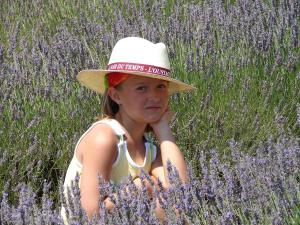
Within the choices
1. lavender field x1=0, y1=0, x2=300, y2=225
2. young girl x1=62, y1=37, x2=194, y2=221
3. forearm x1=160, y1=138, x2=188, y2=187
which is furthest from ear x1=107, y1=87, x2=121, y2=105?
lavender field x1=0, y1=0, x2=300, y2=225

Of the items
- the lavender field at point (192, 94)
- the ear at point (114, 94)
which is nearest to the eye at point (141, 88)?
the ear at point (114, 94)

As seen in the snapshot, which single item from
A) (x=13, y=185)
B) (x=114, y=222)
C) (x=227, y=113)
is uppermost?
(x=227, y=113)

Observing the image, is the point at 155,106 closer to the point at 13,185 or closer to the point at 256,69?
the point at 13,185

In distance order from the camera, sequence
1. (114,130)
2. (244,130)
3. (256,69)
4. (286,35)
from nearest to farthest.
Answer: (114,130) < (244,130) < (256,69) < (286,35)

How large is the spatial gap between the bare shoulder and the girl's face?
0.12 metres

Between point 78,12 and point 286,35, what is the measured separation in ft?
5.81

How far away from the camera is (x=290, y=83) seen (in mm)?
3605

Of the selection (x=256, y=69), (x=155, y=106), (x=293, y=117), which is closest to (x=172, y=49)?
(x=256, y=69)

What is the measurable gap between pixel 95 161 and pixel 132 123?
294mm

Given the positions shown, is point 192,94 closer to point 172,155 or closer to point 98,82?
point 98,82

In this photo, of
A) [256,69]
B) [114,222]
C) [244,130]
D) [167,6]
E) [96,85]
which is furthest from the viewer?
[167,6]

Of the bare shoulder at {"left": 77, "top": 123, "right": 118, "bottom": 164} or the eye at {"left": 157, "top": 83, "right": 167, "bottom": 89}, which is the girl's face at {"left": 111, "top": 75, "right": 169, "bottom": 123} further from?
the bare shoulder at {"left": 77, "top": 123, "right": 118, "bottom": 164}

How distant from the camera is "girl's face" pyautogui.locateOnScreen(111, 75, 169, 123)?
2.76 meters

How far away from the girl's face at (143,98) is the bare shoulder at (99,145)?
0.41ft
